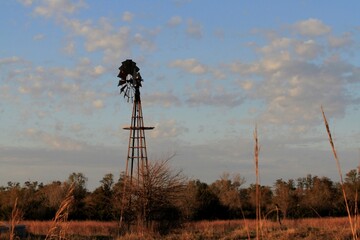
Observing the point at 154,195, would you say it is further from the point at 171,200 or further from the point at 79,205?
the point at 79,205

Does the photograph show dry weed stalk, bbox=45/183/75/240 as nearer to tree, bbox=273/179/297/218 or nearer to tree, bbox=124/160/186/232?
tree, bbox=124/160/186/232

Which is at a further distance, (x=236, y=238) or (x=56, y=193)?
(x=56, y=193)

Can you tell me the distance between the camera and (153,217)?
2473 cm

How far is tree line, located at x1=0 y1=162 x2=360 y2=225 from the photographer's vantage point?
24.7m

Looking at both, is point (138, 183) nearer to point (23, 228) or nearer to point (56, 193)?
point (23, 228)

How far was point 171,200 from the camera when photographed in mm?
25000

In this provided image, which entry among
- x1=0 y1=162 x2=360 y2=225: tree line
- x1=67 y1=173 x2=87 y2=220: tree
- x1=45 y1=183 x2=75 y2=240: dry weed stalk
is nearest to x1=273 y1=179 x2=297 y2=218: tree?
x1=0 y1=162 x2=360 y2=225: tree line

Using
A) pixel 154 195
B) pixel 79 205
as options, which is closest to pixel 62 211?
pixel 154 195

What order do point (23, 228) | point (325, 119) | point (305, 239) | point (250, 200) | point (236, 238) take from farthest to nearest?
point (250, 200) < point (23, 228) < point (236, 238) < point (305, 239) < point (325, 119)

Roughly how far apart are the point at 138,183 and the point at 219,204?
16.9m

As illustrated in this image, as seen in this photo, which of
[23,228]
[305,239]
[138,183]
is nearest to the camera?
[305,239]

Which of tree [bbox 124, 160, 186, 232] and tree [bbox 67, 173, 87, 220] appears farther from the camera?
tree [bbox 67, 173, 87, 220]

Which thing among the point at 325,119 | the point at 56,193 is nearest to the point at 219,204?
the point at 56,193

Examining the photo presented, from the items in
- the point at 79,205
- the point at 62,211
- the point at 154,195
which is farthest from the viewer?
the point at 79,205
